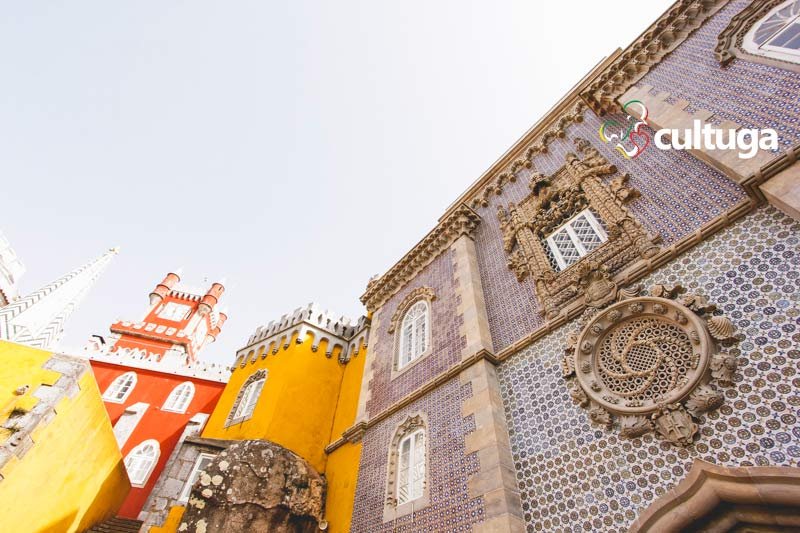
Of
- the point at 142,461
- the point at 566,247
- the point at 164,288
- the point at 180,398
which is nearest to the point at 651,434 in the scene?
the point at 566,247

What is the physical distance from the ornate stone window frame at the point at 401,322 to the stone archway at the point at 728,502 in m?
4.97

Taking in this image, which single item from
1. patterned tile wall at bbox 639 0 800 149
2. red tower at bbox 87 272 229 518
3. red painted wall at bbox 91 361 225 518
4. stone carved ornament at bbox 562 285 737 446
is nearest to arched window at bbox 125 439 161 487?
red tower at bbox 87 272 229 518

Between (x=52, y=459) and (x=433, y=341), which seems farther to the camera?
(x=433, y=341)

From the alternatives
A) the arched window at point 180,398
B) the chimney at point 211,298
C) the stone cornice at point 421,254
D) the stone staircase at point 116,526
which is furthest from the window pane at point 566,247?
the chimney at point 211,298

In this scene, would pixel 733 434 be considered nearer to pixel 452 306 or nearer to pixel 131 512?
pixel 452 306

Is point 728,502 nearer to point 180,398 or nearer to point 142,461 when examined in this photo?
point 142,461

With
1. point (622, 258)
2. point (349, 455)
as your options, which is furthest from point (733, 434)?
point (349, 455)

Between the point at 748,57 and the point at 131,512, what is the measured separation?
19.8 metres

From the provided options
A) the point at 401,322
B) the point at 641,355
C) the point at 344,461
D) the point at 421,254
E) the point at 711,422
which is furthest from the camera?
the point at 421,254

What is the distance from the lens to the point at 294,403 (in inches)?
396

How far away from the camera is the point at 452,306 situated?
8.35 meters

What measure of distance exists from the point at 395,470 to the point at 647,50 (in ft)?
32.0

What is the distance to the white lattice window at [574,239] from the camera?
658 centimetres

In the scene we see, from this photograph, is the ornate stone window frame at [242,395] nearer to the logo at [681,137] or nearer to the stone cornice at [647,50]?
the logo at [681,137]
